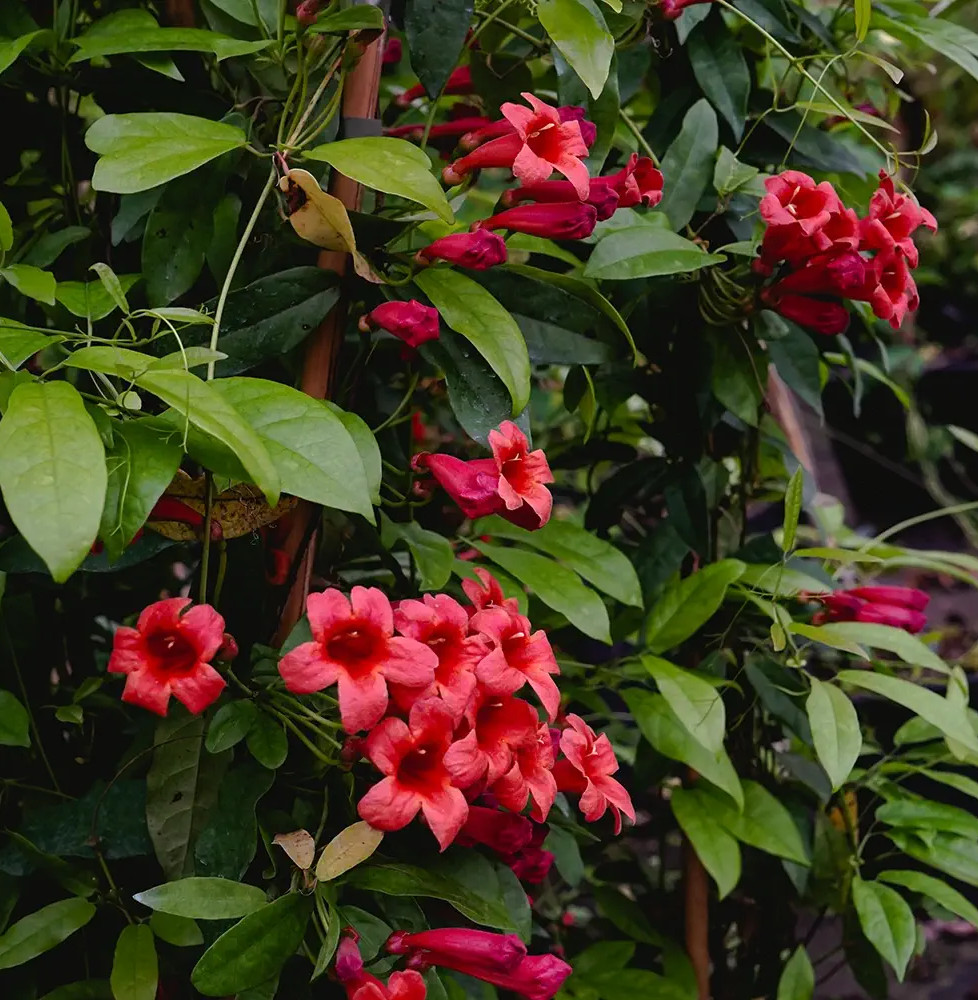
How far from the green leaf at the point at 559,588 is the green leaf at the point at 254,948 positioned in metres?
0.33

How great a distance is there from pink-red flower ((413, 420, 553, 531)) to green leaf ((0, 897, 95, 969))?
404 mm

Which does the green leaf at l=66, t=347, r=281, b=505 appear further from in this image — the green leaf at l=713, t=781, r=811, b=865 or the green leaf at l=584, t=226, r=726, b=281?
the green leaf at l=713, t=781, r=811, b=865

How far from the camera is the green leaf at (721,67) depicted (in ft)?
3.20

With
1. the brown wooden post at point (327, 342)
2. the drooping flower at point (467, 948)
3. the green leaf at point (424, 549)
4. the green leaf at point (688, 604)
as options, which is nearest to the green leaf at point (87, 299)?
the brown wooden post at point (327, 342)

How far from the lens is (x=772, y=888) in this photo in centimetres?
116

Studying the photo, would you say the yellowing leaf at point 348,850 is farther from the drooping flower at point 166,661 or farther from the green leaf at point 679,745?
the green leaf at point 679,745

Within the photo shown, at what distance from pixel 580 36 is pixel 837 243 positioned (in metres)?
0.26

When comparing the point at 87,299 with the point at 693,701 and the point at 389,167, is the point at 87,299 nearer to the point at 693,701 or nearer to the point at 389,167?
the point at 389,167

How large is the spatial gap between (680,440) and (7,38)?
2.26 feet

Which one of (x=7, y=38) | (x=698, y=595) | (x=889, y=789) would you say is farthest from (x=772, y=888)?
(x=7, y=38)

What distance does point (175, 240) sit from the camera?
31.2 inches

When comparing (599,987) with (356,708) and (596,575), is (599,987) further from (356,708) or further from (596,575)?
(356,708)

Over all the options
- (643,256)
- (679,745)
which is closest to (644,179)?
(643,256)

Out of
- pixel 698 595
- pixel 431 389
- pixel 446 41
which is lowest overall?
pixel 698 595
